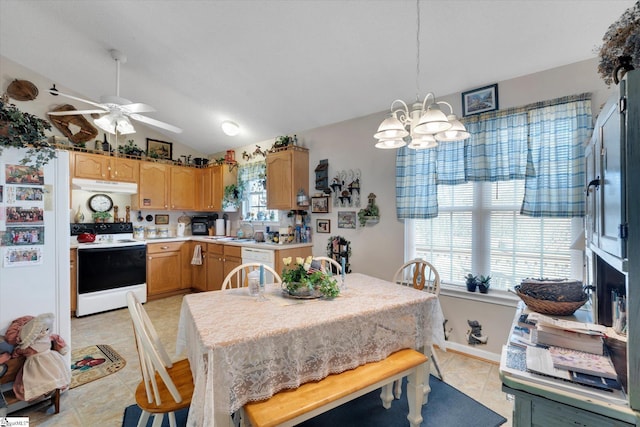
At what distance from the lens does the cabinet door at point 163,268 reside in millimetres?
4527

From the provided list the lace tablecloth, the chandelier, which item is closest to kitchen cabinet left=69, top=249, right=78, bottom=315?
the lace tablecloth

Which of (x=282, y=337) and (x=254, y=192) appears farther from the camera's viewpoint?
(x=254, y=192)

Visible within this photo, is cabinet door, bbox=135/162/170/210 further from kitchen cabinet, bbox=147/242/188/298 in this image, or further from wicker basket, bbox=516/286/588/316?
wicker basket, bbox=516/286/588/316

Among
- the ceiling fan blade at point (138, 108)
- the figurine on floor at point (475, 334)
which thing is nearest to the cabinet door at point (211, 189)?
the ceiling fan blade at point (138, 108)

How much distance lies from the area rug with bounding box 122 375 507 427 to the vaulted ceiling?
7.19ft

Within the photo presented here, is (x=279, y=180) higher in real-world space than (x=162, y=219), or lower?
higher

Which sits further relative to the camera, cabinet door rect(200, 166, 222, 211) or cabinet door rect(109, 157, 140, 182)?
cabinet door rect(200, 166, 222, 211)

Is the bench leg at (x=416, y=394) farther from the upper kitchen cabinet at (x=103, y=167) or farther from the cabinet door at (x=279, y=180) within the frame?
the upper kitchen cabinet at (x=103, y=167)

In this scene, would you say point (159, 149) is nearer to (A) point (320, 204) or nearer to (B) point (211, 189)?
(B) point (211, 189)

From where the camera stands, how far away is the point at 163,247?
469 cm

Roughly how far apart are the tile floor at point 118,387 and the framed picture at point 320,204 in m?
2.08

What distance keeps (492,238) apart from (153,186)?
15.8 ft

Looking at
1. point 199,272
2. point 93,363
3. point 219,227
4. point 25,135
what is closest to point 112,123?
point 25,135

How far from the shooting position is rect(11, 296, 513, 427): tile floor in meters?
1.97
